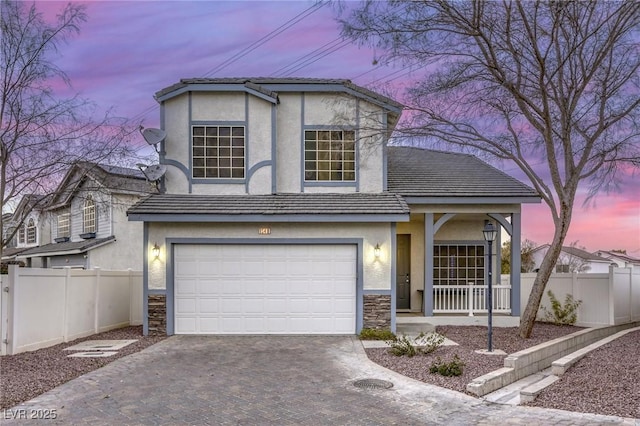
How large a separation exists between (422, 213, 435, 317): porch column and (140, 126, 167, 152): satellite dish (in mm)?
7242

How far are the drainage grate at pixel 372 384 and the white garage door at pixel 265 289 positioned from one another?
4.42m

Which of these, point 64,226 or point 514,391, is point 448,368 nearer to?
point 514,391

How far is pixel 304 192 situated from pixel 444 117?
13.0 feet

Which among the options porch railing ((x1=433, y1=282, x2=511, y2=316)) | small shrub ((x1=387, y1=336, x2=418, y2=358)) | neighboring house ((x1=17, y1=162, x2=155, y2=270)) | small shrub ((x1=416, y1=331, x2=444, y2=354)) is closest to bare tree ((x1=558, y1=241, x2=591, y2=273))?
porch railing ((x1=433, y1=282, x2=511, y2=316))

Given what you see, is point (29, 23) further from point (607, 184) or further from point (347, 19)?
point (607, 184)

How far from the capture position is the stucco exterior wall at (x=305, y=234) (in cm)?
1177

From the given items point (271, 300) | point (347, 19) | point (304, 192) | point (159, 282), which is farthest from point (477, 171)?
point (159, 282)

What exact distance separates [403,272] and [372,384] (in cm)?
828

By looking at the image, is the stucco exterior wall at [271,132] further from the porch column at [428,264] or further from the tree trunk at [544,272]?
Result: the tree trunk at [544,272]

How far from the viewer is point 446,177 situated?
46.3 feet

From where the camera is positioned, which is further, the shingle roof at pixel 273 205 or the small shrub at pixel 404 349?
the shingle roof at pixel 273 205

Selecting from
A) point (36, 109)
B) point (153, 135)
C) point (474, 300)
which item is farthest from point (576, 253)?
point (36, 109)

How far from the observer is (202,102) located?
12.5 metres

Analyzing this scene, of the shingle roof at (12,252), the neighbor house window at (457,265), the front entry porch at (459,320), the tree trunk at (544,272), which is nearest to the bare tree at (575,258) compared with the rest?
the neighbor house window at (457,265)
